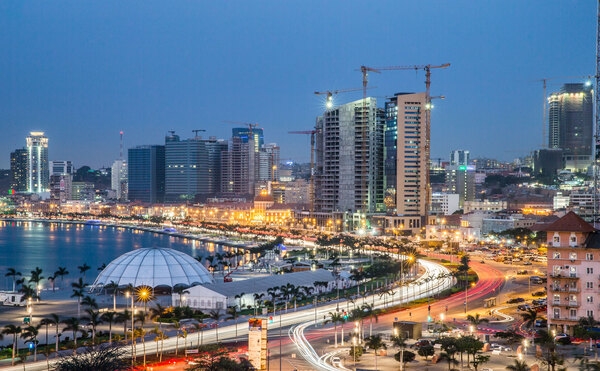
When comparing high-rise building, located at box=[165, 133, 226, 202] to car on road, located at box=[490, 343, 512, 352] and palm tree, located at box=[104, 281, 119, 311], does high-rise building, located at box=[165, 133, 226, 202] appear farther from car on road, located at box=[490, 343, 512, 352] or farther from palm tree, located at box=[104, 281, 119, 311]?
car on road, located at box=[490, 343, 512, 352]

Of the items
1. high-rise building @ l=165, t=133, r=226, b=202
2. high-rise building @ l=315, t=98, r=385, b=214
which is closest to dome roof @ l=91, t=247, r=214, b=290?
→ high-rise building @ l=315, t=98, r=385, b=214

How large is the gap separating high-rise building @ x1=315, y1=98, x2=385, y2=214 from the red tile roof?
7466 centimetres

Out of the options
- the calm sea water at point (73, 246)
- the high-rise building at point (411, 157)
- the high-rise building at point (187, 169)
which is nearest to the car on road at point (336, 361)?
the calm sea water at point (73, 246)

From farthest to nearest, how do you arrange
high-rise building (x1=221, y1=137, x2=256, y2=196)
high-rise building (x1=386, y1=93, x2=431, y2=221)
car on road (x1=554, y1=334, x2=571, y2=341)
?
high-rise building (x1=221, y1=137, x2=256, y2=196)
high-rise building (x1=386, y1=93, x2=431, y2=221)
car on road (x1=554, y1=334, x2=571, y2=341)

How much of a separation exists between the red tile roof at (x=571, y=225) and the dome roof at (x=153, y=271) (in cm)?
2016

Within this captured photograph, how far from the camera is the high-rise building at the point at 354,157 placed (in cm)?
10806

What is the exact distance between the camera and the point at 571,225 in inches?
1256

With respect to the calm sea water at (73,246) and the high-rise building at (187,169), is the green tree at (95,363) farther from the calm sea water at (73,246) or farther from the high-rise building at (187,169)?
the high-rise building at (187,169)

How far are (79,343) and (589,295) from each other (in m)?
19.0

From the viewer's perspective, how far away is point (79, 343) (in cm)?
3034

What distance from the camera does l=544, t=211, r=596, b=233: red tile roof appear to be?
31.7m

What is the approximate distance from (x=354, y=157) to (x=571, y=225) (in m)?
77.0

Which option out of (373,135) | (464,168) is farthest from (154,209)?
→ (373,135)

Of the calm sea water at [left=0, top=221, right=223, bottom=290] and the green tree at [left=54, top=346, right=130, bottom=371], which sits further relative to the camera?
the calm sea water at [left=0, top=221, right=223, bottom=290]
